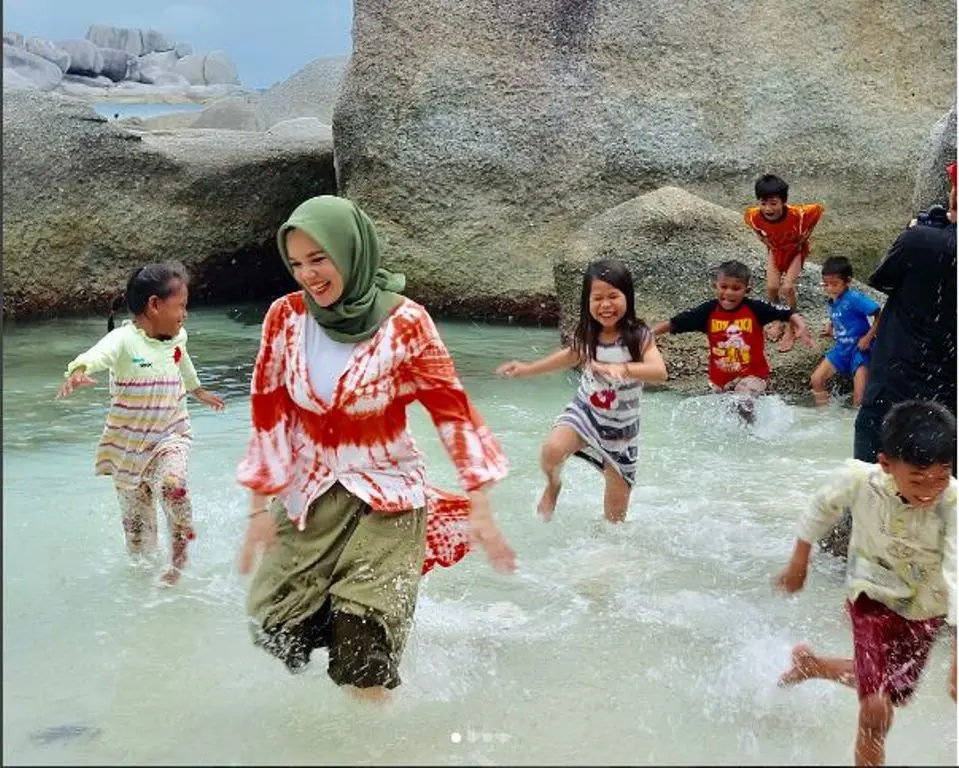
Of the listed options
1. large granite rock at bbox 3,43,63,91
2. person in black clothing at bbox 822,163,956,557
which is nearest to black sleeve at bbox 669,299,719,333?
person in black clothing at bbox 822,163,956,557

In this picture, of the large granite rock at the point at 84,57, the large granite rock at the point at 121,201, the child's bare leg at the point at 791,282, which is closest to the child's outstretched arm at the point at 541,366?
the child's bare leg at the point at 791,282

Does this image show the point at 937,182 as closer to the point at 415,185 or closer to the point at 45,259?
the point at 415,185

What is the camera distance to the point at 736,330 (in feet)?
21.2

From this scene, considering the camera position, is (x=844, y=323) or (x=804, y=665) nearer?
(x=804, y=665)

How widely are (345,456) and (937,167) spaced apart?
12.5 ft

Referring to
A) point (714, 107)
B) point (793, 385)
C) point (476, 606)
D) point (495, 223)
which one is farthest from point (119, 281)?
point (476, 606)

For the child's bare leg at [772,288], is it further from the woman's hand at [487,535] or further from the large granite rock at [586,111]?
the woman's hand at [487,535]

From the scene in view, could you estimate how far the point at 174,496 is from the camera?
4457 mm

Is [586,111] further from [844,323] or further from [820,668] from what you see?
[820,668]

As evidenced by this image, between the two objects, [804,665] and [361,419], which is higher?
[361,419]

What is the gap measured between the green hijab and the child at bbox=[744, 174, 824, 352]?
4848 millimetres

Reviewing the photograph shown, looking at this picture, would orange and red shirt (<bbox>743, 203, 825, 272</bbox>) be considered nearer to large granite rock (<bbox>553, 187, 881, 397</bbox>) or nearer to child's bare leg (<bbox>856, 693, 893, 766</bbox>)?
large granite rock (<bbox>553, 187, 881, 397</bbox>)

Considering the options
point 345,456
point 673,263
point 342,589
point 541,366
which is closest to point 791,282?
point 673,263

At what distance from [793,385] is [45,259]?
229 inches
